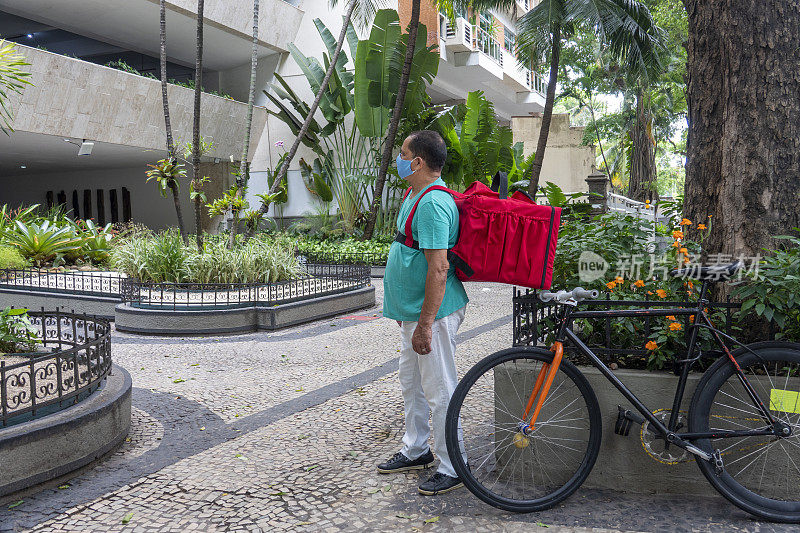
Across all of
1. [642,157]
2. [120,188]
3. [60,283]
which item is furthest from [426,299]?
[120,188]

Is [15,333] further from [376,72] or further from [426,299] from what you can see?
[376,72]

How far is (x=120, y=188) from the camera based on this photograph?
25.8m

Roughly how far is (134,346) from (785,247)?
7.32 meters

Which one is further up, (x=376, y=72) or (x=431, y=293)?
(x=376, y=72)

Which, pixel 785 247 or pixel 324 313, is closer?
pixel 785 247

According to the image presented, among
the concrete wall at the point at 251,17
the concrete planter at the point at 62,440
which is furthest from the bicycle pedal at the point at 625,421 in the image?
the concrete wall at the point at 251,17

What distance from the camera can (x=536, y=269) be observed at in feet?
10.7

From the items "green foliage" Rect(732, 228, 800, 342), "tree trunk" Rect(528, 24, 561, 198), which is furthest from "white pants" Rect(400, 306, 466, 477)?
"tree trunk" Rect(528, 24, 561, 198)

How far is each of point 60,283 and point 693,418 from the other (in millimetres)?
11393

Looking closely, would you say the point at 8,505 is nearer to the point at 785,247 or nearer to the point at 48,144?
the point at 785,247

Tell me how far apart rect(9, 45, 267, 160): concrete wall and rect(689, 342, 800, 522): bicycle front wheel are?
15236 mm

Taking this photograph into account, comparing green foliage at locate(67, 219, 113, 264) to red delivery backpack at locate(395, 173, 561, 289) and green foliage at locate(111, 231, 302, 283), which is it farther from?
red delivery backpack at locate(395, 173, 561, 289)

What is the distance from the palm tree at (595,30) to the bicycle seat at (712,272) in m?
13.3

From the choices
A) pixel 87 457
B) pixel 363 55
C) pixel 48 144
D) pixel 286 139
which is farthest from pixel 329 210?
pixel 87 457
